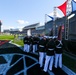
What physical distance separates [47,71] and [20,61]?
334 centimetres

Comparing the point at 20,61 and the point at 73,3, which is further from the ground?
the point at 73,3

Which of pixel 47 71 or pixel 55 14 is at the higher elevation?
pixel 55 14

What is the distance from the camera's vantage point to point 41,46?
41.4 feet

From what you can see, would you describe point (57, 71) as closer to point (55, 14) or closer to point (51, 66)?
point (51, 66)

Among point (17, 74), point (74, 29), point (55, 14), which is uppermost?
point (55, 14)

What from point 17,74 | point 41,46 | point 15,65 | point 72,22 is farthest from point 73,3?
point 17,74

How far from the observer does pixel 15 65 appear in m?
13.1

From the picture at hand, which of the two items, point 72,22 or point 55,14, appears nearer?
point 72,22

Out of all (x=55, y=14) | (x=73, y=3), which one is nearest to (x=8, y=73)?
(x=73, y=3)

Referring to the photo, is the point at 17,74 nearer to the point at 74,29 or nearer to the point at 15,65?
the point at 15,65

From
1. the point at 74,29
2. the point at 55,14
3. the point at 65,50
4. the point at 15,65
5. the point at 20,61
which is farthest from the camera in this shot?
the point at 55,14

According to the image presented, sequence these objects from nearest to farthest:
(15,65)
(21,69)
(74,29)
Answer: (21,69) < (15,65) < (74,29)

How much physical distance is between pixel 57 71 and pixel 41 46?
209cm

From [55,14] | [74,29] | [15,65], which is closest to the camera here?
[15,65]
